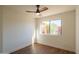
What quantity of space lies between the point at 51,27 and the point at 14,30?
253cm

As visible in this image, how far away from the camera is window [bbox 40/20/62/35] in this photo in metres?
5.86

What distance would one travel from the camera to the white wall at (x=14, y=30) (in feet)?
13.9

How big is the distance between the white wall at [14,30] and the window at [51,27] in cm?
117

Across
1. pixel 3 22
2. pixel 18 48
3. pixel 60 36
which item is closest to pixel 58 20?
pixel 60 36

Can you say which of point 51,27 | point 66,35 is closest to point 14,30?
point 51,27

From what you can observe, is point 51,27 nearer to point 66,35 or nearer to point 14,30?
point 66,35

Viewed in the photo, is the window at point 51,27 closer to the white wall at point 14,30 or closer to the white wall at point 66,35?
the white wall at point 66,35

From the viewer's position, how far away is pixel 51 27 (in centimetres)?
637

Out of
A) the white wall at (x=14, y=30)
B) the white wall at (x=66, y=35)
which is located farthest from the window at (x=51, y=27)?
the white wall at (x=14, y=30)

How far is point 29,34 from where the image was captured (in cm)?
675
